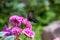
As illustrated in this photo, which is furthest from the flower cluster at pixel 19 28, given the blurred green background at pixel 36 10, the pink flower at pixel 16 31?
the blurred green background at pixel 36 10

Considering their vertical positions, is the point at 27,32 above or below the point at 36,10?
above

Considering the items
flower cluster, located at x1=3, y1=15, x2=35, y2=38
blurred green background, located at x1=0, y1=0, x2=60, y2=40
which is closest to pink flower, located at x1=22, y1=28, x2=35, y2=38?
flower cluster, located at x1=3, y1=15, x2=35, y2=38

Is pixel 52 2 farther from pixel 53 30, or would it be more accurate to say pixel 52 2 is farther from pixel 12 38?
pixel 12 38

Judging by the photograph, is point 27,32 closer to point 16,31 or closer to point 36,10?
point 16,31

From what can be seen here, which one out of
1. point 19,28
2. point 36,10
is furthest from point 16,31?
point 36,10

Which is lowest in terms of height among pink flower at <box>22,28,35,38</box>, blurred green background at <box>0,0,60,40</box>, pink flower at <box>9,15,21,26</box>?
blurred green background at <box>0,0,60,40</box>

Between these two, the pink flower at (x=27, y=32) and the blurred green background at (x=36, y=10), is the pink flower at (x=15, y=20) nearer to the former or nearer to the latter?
the pink flower at (x=27, y=32)

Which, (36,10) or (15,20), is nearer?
(15,20)

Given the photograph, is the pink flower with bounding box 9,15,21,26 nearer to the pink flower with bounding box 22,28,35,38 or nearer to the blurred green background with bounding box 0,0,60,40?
the pink flower with bounding box 22,28,35,38
